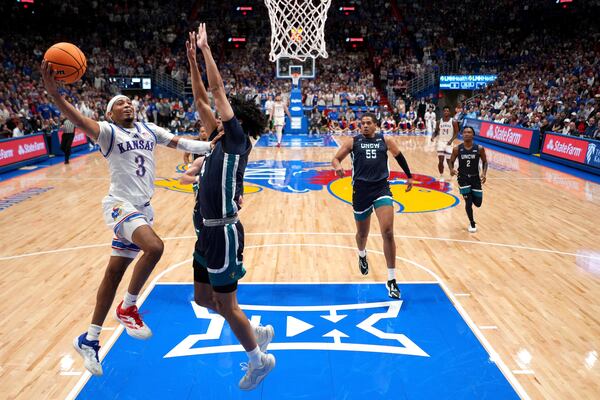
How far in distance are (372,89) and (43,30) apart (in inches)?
785

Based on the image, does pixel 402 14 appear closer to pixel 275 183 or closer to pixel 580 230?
Result: pixel 275 183

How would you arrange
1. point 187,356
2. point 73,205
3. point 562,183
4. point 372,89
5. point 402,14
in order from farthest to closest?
point 402,14 < point 372,89 < point 562,183 < point 73,205 < point 187,356

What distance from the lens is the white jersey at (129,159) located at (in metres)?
3.75

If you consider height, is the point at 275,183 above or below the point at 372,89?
below

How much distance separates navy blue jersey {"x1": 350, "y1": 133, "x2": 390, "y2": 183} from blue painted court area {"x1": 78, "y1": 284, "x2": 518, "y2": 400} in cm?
128

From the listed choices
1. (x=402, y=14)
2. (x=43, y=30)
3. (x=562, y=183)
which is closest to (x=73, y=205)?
(x=562, y=183)

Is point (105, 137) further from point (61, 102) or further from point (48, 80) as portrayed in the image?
point (48, 80)

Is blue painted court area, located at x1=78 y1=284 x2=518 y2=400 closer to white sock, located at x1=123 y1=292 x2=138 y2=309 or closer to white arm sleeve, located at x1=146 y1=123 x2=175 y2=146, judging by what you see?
white sock, located at x1=123 y1=292 x2=138 y2=309

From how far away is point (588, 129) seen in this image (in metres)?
15.2

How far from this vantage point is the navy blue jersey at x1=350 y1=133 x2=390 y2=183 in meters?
5.50

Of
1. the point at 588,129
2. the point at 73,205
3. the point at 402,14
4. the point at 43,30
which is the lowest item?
the point at 73,205

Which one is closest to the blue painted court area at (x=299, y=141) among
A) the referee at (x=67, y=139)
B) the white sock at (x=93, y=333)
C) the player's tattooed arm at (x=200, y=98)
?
the referee at (x=67, y=139)

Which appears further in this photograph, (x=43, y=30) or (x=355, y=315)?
(x=43, y=30)

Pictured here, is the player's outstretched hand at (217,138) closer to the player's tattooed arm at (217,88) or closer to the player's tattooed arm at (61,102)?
the player's tattooed arm at (217,88)
